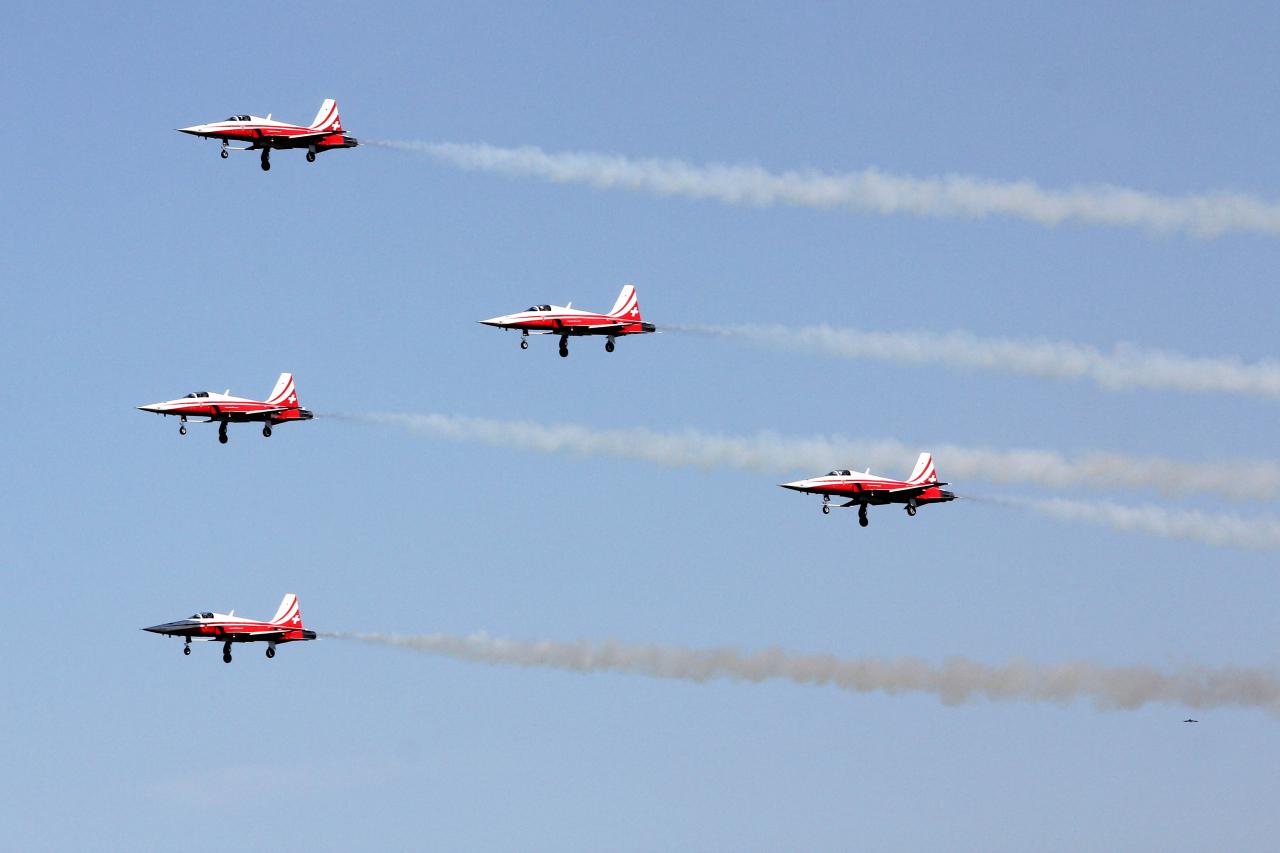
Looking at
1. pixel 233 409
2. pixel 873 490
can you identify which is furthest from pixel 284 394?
pixel 873 490

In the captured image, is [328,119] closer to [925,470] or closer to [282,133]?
[282,133]

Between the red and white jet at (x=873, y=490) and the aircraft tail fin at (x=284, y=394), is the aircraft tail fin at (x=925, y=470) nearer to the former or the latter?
A: the red and white jet at (x=873, y=490)

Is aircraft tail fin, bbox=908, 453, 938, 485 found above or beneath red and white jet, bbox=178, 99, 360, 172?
beneath

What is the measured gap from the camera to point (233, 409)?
168 m

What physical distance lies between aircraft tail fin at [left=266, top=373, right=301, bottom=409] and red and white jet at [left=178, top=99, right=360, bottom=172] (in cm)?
1550

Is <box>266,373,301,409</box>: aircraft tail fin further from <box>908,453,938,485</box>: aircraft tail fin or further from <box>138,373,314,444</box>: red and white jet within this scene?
<box>908,453,938,485</box>: aircraft tail fin

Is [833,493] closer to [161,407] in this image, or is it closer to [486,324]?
[486,324]

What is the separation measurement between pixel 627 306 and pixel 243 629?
3631 centimetres

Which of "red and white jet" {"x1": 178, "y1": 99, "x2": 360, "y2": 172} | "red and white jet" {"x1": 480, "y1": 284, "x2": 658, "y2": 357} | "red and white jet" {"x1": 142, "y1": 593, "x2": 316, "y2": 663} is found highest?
"red and white jet" {"x1": 178, "y1": 99, "x2": 360, "y2": 172}

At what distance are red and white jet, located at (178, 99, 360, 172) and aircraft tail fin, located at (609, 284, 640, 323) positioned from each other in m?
21.1

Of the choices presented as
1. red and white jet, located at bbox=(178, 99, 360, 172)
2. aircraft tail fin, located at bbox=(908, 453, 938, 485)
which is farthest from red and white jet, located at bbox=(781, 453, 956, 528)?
red and white jet, located at bbox=(178, 99, 360, 172)

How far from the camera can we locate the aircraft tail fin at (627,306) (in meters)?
166

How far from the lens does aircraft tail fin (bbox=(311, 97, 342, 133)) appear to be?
16162 cm

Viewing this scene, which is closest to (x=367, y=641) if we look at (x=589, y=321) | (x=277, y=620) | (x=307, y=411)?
(x=277, y=620)
